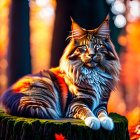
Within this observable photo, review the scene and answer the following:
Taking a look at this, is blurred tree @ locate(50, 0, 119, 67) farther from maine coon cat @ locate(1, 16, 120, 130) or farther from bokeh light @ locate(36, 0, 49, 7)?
bokeh light @ locate(36, 0, 49, 7)

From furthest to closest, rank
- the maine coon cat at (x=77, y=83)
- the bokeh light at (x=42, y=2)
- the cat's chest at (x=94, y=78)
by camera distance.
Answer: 1. the bokeh light at (x=42, y=2)
2. the cat's chest at (x=94, y=78)
3. the maine coon cat at (x=77, y=83)

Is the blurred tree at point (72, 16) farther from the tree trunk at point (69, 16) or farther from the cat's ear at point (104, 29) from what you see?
the cat's ear at point (104, 29)

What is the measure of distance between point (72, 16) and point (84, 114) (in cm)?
190

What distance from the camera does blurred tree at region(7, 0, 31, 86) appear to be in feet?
13.5

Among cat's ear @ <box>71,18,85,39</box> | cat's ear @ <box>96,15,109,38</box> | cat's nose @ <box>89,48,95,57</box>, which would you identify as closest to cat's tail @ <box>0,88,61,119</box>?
cat's nose @ <box>89,48,95,57</box>

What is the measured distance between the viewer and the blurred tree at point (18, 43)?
4105 millimetres

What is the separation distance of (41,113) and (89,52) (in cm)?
93

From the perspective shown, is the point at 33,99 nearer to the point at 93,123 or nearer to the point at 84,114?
the point at 84,114

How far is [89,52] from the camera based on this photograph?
2.45 m

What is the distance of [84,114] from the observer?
2291mm

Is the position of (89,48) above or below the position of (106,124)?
above

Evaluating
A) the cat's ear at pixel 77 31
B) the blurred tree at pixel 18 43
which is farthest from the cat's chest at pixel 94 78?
the blurred tree at pixel 18 43

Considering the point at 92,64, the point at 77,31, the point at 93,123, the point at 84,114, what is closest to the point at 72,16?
the point at 77,31

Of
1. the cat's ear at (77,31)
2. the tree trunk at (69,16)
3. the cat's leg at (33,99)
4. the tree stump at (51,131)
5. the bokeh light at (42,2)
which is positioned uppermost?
the bokeh light at (42,2)
